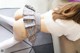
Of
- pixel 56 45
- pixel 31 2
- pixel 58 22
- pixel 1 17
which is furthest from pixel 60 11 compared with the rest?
pixel 31 2

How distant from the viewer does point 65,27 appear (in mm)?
564

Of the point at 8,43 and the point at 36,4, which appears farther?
the point at 36,4

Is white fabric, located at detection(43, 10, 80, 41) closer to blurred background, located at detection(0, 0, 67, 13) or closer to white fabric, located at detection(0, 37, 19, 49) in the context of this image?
white fabric, located at detection(0, 37, 19, 49)

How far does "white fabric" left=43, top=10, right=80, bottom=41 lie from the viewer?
1.85 feet

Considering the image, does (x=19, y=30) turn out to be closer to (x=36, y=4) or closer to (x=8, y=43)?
(x=8, y=43)

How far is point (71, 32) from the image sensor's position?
568 millimetres

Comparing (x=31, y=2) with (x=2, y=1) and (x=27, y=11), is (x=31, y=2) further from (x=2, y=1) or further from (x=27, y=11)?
(x=27, y=11)

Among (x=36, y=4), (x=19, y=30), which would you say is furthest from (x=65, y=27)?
(x=36, y=4)

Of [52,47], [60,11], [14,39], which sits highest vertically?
[60,11]

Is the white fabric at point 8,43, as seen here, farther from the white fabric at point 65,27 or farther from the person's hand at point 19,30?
the white fabric at point 65,27

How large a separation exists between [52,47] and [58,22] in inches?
8.7

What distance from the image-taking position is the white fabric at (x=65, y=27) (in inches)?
22.2

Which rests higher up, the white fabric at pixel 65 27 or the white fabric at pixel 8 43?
the white fabric at pixel 65 27

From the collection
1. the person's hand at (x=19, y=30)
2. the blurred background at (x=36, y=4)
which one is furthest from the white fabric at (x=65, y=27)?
the blurred background at (x=36, y=4)
